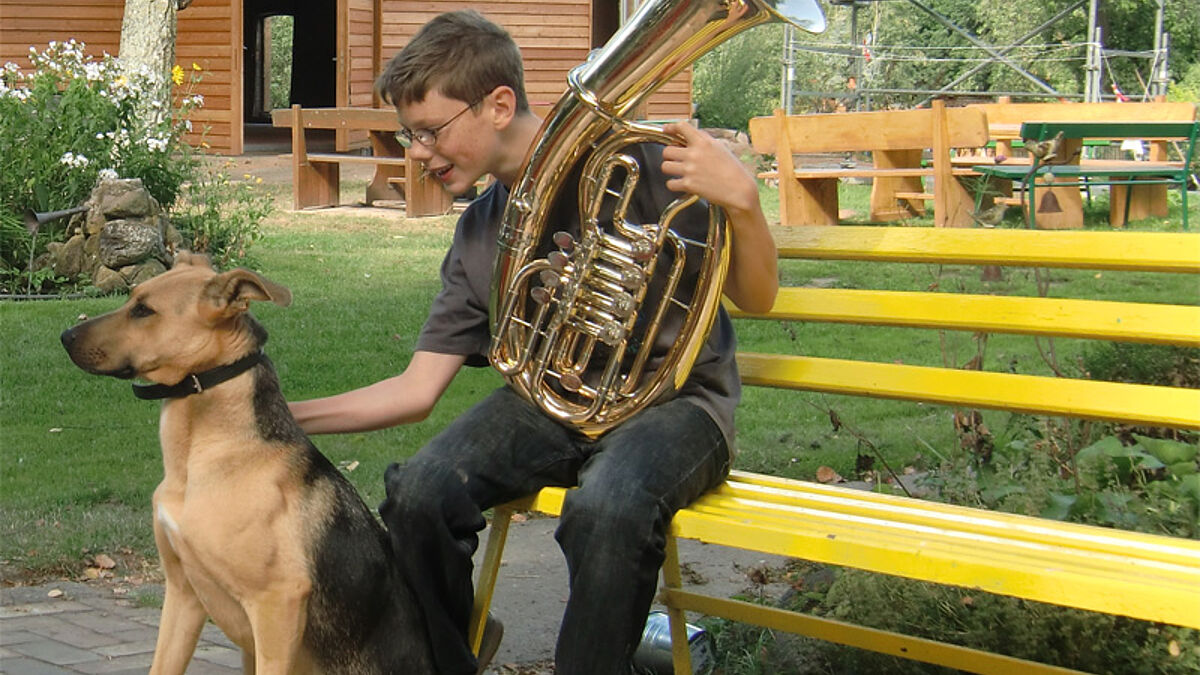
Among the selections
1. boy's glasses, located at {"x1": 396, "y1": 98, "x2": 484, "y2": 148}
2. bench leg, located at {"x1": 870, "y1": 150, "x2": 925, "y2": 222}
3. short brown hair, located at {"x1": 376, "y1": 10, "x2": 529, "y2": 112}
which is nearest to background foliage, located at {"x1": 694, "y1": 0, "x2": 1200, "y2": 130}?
bench leg, located at {"x1": 870, "y1": 150, "x2": 925, "y2": 222}

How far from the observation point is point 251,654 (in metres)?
3.02

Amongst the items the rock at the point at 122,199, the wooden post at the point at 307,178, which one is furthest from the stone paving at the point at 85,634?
the wooden post at the point at 307,178

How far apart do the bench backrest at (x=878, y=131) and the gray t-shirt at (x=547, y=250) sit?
7.03m

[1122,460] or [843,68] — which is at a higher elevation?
[843,68]

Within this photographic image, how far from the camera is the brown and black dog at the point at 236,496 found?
282cm

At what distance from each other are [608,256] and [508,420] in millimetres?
461

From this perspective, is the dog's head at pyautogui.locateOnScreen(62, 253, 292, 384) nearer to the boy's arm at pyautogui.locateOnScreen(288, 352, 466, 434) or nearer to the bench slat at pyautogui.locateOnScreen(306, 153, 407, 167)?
the boy's arm at pyautogui.locateOnScreen(288, 352, 466, 434)

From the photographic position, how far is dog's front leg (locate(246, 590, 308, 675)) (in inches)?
111

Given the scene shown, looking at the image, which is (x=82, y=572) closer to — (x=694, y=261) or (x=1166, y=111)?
(x=694, y=261)

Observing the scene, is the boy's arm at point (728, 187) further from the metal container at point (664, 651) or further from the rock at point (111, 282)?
the rock at point (111, 282)

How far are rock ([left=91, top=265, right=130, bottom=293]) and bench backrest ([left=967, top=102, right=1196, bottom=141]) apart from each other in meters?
6.20

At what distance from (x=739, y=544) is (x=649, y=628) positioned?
41.3 inches

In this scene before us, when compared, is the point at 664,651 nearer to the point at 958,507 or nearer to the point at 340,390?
the point at 958,507

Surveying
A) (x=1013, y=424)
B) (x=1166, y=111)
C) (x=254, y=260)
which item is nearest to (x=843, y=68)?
(x=1166, y=111)
